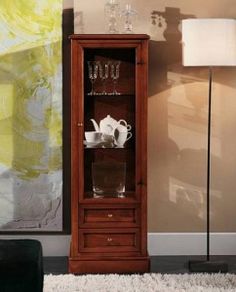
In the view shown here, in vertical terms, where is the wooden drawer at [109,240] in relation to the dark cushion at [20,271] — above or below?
below

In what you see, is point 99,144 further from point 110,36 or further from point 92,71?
point 110,36

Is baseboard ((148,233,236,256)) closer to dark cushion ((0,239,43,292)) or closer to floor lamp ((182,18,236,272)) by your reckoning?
floor lamp ((182,18,236,272))

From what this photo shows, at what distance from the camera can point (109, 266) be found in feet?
16.3

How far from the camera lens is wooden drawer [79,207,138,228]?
16.4 ft

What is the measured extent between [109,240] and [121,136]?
0.70 m

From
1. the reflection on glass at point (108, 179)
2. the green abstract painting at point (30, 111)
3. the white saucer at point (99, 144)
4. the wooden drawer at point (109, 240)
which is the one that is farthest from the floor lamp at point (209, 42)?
the wooden drawer at point (109, 240)

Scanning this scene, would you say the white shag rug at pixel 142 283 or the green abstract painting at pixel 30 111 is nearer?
the white shag rug at pixel 142 283

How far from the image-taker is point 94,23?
17.4 feet

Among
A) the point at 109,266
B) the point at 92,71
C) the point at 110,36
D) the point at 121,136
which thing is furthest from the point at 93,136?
the point at 109,266

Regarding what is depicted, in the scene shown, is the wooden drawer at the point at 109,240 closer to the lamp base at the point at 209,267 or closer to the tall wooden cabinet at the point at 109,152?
the tall wooden cabinet at the point at 109,152

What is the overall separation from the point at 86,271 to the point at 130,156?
826mm

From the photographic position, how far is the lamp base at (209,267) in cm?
496

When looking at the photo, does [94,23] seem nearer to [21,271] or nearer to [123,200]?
[123,200]

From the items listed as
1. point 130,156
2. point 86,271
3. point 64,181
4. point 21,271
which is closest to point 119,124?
point 130,156
